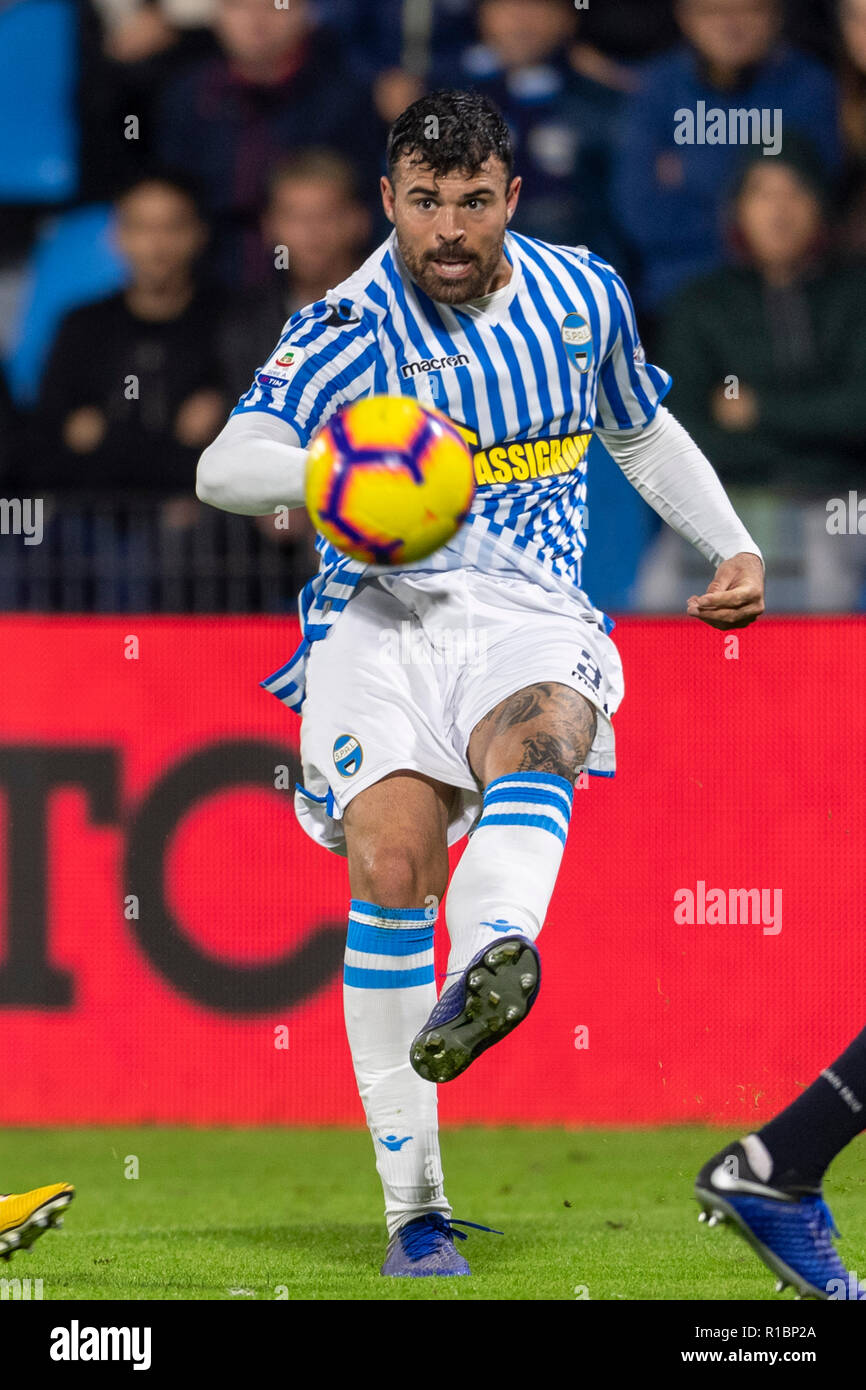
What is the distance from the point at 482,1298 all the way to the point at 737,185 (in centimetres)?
489

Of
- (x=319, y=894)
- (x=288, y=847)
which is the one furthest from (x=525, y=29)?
(x=319, y=894)

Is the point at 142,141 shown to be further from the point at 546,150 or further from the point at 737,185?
the point at 737,185

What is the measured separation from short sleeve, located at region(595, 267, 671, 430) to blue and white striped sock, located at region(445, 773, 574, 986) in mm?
994

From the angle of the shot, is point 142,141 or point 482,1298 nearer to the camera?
point 482,1298

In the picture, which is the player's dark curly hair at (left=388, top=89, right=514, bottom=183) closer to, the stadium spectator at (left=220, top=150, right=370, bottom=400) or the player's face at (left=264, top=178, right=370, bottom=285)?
the stadium spectator at (left=220, top=150, right=370, bottom=400)

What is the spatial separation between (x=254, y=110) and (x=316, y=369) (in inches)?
158

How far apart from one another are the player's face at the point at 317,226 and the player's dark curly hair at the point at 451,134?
128 inches

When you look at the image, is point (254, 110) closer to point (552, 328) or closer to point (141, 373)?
point (141, 373)

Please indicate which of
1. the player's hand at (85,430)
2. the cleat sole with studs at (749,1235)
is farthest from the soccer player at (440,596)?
the player's hand at (85,430)

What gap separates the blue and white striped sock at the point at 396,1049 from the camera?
136 inches

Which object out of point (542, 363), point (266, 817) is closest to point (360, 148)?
point (266, 817)

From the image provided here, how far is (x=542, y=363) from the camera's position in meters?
3.60

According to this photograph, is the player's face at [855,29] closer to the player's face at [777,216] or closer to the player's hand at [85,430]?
the player's face at [777,216]

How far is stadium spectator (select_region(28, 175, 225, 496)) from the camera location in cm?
623
